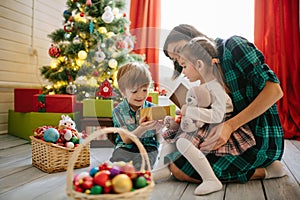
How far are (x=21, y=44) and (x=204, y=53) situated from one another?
6.88ft

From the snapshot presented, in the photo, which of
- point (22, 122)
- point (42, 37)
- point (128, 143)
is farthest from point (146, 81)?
point (42, 37)

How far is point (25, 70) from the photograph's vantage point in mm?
2898

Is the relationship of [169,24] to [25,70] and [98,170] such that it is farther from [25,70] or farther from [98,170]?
[98,170]

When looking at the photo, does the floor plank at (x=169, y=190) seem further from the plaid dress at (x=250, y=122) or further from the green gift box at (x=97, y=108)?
the green gift box at (x=97, y=108)

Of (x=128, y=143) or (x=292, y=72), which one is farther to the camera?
(x=292, y=72)

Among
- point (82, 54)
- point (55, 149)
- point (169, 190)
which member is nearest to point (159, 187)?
point (169, 190)

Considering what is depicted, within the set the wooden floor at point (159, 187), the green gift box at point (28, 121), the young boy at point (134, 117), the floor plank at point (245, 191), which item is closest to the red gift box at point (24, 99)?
the green gift box at point (28, 121)

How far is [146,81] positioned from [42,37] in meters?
2.04

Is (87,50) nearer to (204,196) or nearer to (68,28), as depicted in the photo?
(68,28)

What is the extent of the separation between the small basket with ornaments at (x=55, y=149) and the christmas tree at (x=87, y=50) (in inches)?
32.3

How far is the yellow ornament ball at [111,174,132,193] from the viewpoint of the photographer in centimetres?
75

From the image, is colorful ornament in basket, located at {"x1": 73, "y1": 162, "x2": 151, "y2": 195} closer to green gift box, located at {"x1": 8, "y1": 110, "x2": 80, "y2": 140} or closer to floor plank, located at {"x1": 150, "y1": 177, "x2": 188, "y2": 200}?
floor plank, located at {"x1": 150, "y1": 177, "x2": 188, "y2": 200}

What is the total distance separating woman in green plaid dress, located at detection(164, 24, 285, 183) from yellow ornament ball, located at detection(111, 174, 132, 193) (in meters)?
0.56

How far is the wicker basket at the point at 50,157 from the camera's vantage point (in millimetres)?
1450
